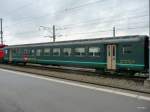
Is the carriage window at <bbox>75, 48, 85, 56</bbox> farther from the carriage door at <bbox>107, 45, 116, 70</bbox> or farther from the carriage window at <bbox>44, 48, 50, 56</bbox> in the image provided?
the carriage window at <bbox>44, 48, 50, 56</bbox>

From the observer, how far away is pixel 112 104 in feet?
30.2

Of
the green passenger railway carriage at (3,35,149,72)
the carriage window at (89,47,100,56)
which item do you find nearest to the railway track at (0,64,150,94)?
the green passenger railway carriage at (3,35,149,72)

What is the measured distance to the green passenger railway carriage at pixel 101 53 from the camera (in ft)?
60.3

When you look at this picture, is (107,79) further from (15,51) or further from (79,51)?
(15,51)

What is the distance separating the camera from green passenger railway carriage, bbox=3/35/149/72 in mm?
18375

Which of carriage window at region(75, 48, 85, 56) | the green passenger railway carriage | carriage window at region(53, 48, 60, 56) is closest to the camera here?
the green passenger railway carriage

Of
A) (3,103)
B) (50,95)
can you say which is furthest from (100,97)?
(3,103)

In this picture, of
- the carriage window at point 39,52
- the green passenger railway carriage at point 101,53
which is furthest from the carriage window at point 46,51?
the carriage window at point 39,52

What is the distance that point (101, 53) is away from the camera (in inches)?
830

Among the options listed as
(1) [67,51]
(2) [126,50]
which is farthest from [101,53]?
(1) [67,51]

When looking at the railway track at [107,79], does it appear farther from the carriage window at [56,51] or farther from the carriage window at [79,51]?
the carriage window at [56,51]

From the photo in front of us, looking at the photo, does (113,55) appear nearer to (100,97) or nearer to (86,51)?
(86,51)

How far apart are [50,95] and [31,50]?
818 inches

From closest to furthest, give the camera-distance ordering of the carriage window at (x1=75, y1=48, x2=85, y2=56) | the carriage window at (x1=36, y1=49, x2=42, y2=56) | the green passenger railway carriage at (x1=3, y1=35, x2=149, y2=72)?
the green passenger railway carriage at (x1=3, y1=35, x2=149, y2=72) → the carriage window at (x1=75, y1=48, x2=85, y2=56) → the carriage window at (x1=36, y1=49, x2=42, y2=56)
